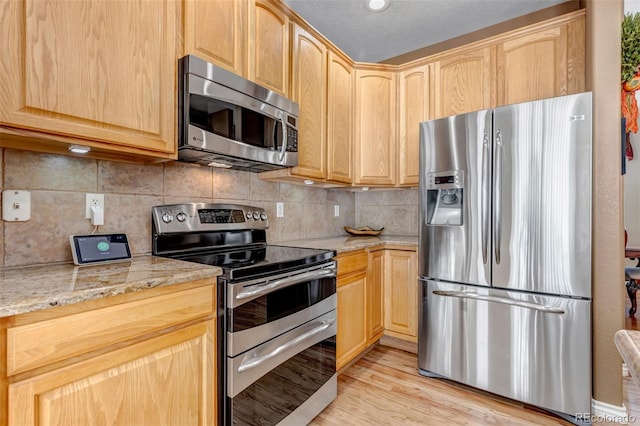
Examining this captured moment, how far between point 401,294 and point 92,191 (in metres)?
2.14

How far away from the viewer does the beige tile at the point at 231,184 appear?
2.00 meters

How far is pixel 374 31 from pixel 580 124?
1.78m

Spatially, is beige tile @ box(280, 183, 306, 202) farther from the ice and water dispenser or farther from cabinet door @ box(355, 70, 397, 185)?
the ice and water dispenser

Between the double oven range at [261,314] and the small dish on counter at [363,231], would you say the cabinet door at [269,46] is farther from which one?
the small dish on counter at [363,231]

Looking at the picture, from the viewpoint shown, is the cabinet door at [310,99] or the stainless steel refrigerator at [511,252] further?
the cabinet door at [310,99]

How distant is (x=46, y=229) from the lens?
1.32 metres

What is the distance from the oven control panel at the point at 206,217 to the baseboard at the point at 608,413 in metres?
2.19

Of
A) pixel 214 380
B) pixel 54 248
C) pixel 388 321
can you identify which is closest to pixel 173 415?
pixel 214 380

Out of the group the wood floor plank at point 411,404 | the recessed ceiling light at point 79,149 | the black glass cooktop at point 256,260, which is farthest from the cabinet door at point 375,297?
the recessed ceiling light at point 79,149

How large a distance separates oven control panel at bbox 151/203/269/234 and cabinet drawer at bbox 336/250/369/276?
0.59 metres

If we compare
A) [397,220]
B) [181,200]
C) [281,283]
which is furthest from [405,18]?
[281,283]

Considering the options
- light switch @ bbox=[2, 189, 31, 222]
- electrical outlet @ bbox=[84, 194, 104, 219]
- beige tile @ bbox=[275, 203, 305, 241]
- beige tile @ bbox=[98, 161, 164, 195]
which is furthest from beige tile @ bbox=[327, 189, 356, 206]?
light switch @ bbox=[2, 189, 31, 222]

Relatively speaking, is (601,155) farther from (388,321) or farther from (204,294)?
(204,294)

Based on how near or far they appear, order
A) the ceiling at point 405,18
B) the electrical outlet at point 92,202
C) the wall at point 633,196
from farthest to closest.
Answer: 1. the wall at point 633,196
2. the ceiling at point 405,18
3. the electrical outlet at point 92,202
